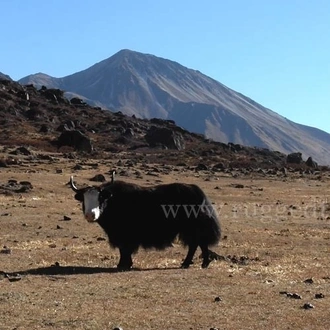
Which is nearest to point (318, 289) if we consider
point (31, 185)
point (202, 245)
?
point (202, 245)

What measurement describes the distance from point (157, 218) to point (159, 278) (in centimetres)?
238

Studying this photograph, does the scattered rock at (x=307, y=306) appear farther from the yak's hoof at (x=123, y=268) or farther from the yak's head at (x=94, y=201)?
the yak's head at (x=94, y=201)

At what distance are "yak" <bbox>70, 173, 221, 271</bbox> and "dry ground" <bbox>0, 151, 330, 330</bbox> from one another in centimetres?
53

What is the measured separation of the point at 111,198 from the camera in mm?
13852

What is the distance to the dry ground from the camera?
884 centimetres

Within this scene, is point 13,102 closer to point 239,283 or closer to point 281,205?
point 281,205

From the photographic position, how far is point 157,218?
1391cm

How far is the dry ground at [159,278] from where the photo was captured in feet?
29.0

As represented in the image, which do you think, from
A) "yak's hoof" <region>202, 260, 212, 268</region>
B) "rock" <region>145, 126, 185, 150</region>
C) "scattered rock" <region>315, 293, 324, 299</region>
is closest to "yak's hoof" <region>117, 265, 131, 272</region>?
"yak's hoof" <region>202, 260, 212, 268</region>

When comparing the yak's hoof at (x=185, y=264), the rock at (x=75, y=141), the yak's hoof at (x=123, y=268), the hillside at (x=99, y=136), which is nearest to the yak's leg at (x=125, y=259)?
the yak's hoof at (x=123, y=268)

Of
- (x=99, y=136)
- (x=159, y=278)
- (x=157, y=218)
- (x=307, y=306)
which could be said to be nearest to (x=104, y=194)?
(x=157, y=218)

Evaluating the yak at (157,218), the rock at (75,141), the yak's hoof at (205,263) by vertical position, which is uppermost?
the rock at (75,141)

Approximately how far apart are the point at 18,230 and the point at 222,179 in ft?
99.4

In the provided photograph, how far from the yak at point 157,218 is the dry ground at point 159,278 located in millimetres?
531
